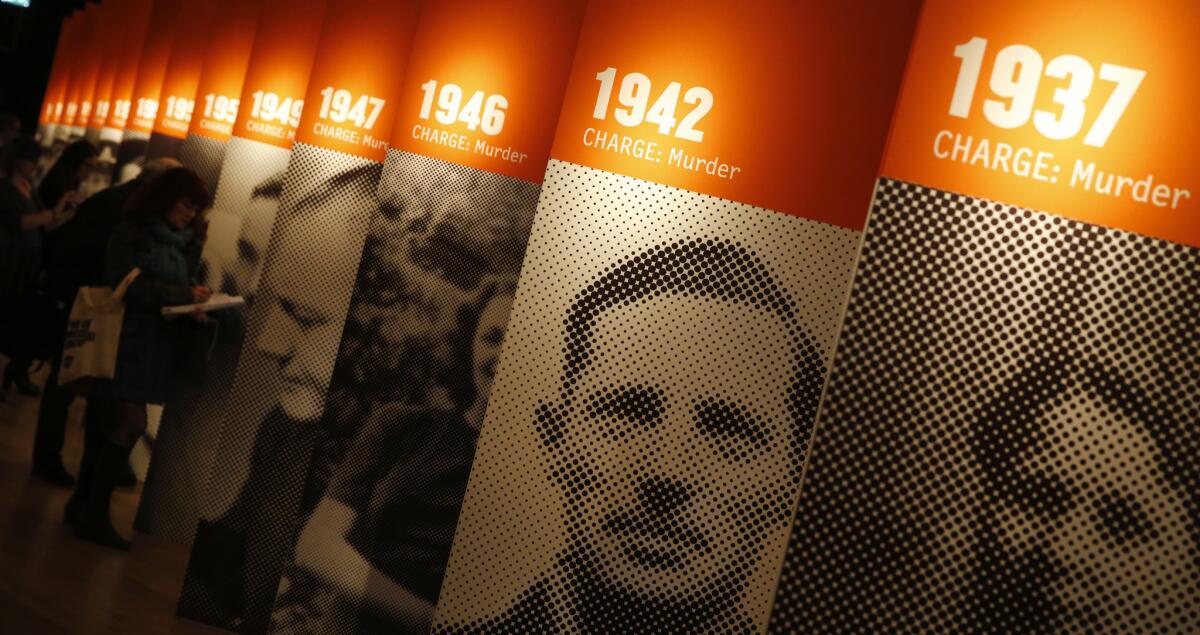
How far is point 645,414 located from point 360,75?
2141mm

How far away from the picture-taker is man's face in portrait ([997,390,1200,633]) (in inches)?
83.2

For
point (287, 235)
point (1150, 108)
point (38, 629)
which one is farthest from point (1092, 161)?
point (38, 629)

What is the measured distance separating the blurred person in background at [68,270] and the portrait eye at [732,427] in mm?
3784

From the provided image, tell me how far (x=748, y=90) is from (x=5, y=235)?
5.78 m

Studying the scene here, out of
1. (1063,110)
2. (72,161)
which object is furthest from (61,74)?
(1063,110)

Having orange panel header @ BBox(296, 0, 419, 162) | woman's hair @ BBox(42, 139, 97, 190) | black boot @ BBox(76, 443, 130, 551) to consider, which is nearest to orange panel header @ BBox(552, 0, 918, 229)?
orange panel header @ BBox(296, 0, 419, 162)

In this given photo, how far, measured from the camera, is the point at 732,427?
9.34 ft

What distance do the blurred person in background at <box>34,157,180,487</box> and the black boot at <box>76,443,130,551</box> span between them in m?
0.76

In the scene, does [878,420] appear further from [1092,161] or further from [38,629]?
[38,629]

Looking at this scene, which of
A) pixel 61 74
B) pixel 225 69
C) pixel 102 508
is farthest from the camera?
pixel 61 74

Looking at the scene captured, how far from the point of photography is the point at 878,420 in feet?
7.43

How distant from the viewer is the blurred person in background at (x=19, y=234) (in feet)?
22.2

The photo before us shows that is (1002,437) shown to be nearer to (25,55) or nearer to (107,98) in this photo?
(107,98)

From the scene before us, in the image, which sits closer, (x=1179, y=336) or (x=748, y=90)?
(x=1179, y=336)
